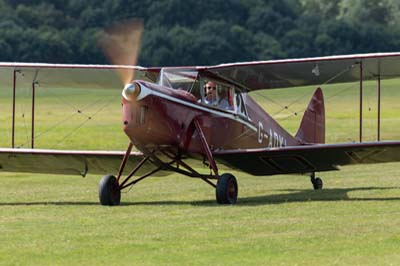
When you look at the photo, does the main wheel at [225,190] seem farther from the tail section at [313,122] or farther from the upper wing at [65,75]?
the tail section at [313,122]

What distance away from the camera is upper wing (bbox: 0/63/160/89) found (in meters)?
17.1

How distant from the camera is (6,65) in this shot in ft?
56.5

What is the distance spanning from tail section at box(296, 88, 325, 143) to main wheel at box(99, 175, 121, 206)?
16.6ft

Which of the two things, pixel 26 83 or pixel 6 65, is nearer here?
pixel 6 65

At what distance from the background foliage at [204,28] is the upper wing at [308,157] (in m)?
35.0

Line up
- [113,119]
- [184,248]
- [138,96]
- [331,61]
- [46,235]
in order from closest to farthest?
[184,248] → [46,235] → [138,96] → [331,61] → [113,119]

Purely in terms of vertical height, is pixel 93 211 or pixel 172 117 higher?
pixel 172 117

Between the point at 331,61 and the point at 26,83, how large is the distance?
5.62 m

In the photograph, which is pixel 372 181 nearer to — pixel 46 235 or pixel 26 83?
pixel 26 83

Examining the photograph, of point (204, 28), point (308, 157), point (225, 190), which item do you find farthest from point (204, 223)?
point (204, 28)

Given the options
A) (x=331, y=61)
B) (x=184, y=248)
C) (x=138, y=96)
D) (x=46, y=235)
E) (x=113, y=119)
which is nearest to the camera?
(x=184, y=248)

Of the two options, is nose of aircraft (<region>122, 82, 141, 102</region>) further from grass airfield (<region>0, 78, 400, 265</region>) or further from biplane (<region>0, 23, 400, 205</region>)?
grass airfield (<region>0, 78, 400, 265</region>)

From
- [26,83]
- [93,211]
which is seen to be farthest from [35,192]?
[93,211]

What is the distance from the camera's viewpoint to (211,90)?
16.4 m
